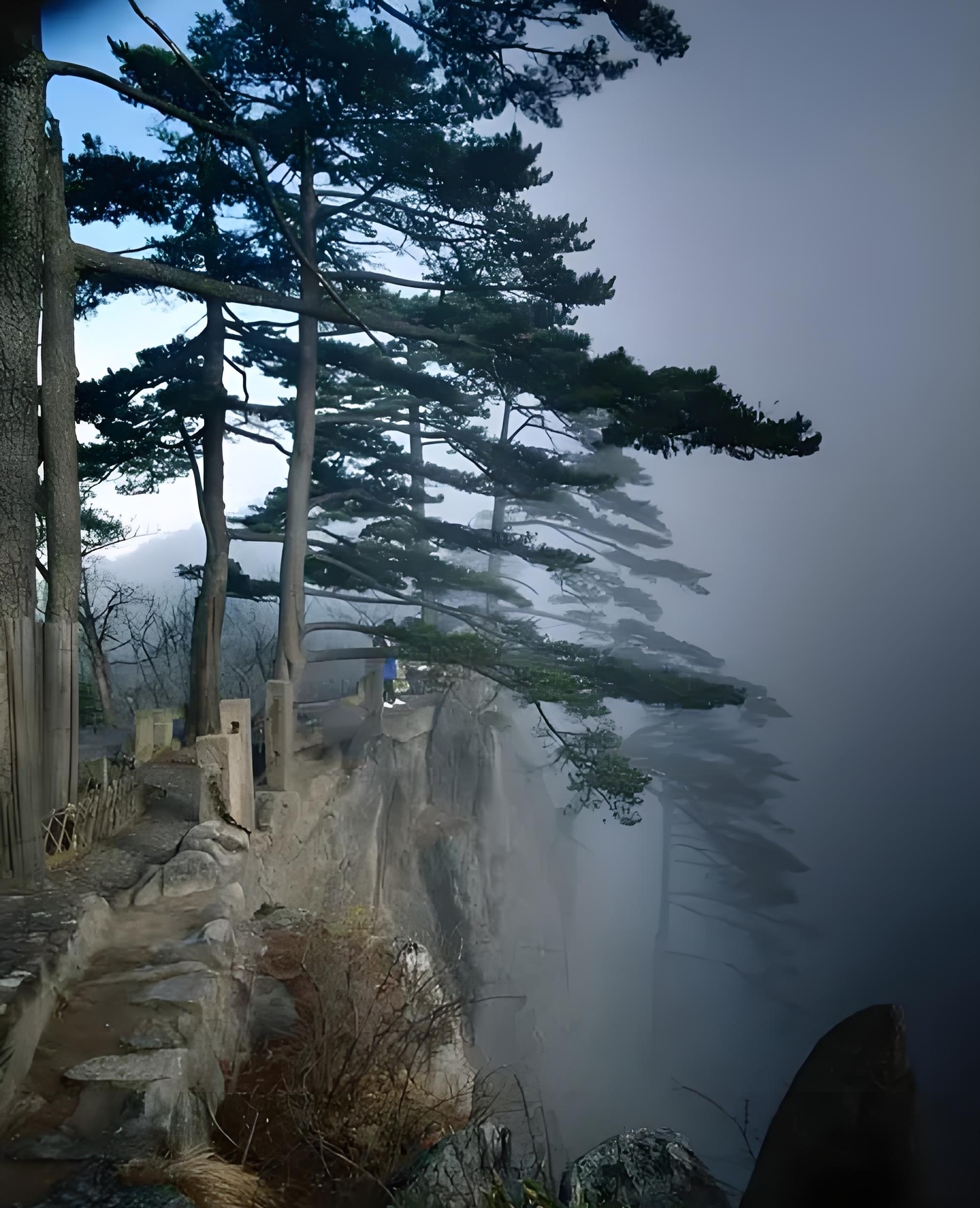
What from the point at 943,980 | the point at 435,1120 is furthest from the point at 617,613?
the point at 435,1120

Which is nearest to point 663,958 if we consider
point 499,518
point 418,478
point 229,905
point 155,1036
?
point 499,518

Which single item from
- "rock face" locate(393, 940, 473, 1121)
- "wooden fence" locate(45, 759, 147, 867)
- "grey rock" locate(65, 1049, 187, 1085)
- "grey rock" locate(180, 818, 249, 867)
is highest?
"wooden fence" locate(45, 759, 147, 867)

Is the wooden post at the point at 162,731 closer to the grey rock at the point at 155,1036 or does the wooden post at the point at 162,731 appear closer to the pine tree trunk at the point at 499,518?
the pine tree trunk at the point at 499,518

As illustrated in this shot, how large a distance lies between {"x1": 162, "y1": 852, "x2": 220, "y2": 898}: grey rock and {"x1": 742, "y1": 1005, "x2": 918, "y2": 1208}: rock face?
244cm

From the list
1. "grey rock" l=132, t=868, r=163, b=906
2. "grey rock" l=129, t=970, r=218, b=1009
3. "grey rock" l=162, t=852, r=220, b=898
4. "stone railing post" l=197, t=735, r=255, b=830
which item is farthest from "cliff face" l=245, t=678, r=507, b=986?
"grey rock" l=129, t=970, r=218, b=1009

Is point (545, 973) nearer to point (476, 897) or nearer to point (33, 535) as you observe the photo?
point (476, 897)

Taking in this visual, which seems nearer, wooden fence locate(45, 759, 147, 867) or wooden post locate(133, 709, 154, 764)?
wooden fence locate(45, 759, 147, 867)

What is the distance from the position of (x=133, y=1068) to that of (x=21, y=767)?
66.1 inches

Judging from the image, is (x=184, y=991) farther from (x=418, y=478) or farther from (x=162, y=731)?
(x=418, y=478)

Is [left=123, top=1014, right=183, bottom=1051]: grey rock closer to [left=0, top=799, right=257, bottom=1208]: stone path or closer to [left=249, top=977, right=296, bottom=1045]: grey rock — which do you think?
[left=0, top=799, right=257, bottom=1208]: stone path

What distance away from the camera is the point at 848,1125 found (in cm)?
292

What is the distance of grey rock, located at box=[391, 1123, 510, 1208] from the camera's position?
207cm

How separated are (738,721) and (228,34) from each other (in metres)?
7.39

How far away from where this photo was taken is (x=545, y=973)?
29.7 feet
